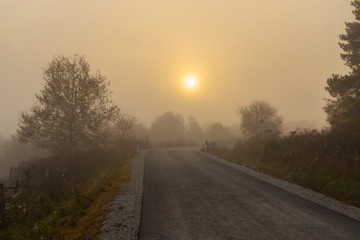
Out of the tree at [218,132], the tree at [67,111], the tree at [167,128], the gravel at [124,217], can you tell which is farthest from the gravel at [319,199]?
the tree at [218,132]

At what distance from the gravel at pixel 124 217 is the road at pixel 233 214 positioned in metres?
0.23

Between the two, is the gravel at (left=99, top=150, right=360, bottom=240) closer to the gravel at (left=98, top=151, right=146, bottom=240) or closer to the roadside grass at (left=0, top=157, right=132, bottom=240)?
the gravel at (left=98, top=151, right=146, bottom=240)

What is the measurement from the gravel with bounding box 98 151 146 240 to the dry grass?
0.19m

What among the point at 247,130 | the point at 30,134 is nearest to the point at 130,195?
the point at 30,134

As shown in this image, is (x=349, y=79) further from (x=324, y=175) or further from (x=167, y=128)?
(x=167, y=128)

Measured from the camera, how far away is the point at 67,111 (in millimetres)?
25734

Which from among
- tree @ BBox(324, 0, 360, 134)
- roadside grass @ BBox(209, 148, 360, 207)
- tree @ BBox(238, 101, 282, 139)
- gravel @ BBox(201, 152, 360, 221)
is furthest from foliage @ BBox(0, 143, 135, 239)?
tree @ BBox(238, 101, 282, 139)

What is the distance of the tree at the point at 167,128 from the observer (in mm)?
68500

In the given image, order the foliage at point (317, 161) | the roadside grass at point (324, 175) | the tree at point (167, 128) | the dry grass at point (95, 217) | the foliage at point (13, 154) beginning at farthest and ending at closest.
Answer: the tree at point (167, 128) → the foliage at point (13, 154) → the foliage at point (317, 161) → the roadside grass at point (324, 175) → the dry grass at point (95, 217)

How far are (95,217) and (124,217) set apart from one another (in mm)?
1001

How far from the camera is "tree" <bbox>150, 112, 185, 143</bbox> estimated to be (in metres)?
68.5

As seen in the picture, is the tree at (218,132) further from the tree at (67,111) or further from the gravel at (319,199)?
the gravel at (319,199)

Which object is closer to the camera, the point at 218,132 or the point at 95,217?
the point at 95,217

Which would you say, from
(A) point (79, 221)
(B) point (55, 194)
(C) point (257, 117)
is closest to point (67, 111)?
(B) point (55, 194)
